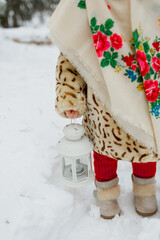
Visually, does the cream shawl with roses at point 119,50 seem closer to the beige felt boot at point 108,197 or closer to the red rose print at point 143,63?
the red rose print at point 143,63

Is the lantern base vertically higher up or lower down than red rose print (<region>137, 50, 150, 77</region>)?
lower down

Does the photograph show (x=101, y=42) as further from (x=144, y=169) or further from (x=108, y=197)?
(x=108, y=197)

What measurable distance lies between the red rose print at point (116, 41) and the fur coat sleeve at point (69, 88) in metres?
0.24

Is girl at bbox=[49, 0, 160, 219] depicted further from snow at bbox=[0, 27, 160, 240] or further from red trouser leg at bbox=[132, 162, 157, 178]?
snow at bbox=[0, 27, 160, 240]

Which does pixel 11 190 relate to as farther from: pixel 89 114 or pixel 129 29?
pixel 129 29

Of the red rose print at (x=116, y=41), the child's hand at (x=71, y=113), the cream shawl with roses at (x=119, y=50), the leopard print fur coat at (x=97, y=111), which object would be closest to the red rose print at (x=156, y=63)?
the cream shawl with roses at (x=119, y=50)

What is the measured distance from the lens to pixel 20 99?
267 centimetres

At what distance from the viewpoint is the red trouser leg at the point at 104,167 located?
1.39 meters

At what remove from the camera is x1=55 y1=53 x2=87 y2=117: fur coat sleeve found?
3.83ft

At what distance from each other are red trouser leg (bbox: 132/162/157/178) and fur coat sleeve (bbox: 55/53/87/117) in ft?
1.65

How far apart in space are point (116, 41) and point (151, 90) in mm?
242

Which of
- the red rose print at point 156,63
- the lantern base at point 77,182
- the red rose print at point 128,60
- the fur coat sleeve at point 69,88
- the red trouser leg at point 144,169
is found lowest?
the red trouser leg at point 144,169

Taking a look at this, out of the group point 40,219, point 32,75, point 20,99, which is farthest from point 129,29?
point 32,75

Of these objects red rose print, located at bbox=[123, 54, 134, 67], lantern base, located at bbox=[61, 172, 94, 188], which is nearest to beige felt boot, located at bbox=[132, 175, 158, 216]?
lantern base, located at bbox=[61, 172, 94, 188]
